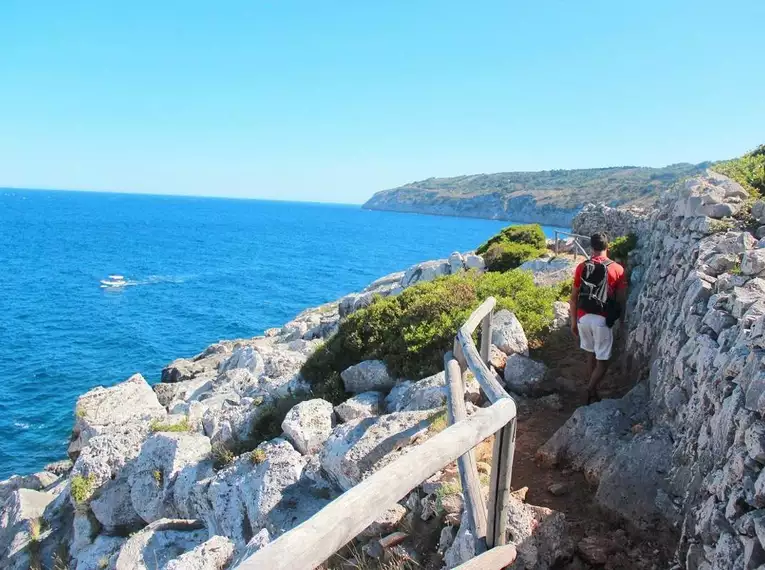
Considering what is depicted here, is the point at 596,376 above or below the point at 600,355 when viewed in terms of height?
below

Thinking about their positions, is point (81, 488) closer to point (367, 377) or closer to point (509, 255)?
point (367, 377)

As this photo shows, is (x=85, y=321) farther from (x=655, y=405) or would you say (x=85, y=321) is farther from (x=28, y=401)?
(x=655, y=405)

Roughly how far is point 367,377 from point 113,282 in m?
54.5

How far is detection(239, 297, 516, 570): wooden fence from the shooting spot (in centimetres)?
271

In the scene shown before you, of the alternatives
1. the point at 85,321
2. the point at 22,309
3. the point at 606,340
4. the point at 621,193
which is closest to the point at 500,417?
the point at 606,340

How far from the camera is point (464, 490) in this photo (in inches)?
200

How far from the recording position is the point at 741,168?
1040 centimetres

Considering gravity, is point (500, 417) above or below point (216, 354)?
above

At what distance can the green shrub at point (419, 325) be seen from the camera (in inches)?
416

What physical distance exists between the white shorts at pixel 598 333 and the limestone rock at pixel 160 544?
6573 millimetres

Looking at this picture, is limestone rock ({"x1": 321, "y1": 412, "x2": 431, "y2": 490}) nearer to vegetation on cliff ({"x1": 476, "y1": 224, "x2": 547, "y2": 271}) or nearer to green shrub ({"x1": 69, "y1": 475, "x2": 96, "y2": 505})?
green shrub ({"x1": 69, "y1": 475, "x2": 96, "y2": 505})

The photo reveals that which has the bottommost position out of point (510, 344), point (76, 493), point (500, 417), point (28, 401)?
point (28, 401)

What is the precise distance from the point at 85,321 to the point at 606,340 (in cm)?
4288

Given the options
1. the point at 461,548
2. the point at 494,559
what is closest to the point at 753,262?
the point at 494,559
